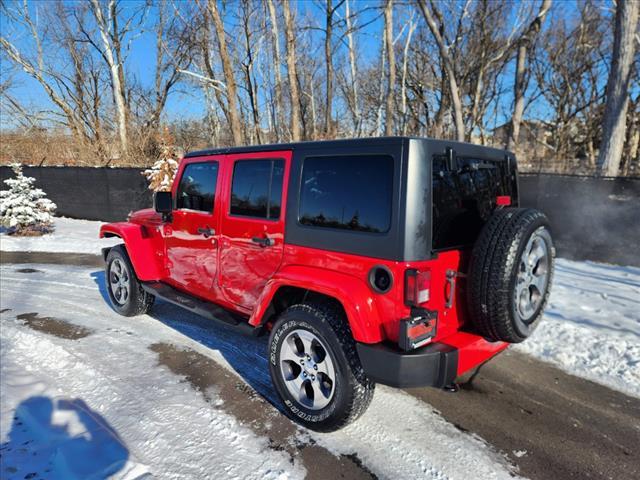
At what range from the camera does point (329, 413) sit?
2.55 metres

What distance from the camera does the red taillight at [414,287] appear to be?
7.32 feet

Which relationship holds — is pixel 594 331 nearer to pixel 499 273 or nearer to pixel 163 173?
pixel 499 273

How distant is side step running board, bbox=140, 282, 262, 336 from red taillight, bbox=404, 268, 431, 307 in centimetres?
136

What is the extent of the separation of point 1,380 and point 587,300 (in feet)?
21.9

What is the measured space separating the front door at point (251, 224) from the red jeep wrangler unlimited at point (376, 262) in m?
0.01

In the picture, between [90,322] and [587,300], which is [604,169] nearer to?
→ [587,300]

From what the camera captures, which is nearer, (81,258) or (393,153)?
(393,153)

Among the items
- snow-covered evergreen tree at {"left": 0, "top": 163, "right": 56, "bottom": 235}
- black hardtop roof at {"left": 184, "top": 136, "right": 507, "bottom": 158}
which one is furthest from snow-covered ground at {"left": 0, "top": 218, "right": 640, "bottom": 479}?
snow-covered evergreen tree at {"left": 0, "top": 163, "right": 56, "bottom": 235}

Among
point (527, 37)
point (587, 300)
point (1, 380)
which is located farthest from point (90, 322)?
point (527, 37)

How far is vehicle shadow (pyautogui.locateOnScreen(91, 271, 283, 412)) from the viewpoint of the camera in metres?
3.29

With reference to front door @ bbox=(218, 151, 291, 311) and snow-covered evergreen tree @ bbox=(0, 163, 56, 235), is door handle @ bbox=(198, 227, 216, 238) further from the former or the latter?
snow-covered evergreen tree @ bbox=(0, 163, 56, 235)

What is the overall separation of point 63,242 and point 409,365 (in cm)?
1035

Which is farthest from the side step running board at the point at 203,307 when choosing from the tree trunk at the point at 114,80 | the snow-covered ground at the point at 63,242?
the tree trunk at the point at 114,80

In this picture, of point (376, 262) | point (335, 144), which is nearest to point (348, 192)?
point (335, 144)
